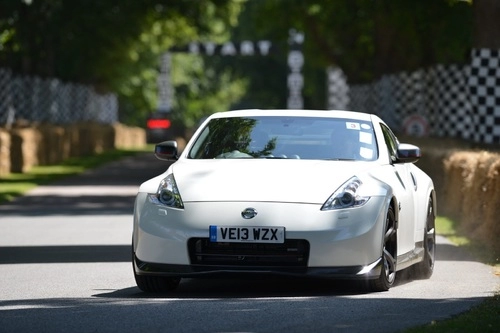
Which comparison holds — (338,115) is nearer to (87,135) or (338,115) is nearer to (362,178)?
(362,178)

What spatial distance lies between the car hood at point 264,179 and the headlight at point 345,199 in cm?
4

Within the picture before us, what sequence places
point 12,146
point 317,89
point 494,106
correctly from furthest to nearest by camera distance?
point 317,89 → point 12,146 → point 494,106

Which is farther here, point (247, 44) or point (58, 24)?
point (247, 44)

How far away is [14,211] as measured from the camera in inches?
888

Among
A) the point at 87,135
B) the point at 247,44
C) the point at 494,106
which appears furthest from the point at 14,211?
the point at 247,44

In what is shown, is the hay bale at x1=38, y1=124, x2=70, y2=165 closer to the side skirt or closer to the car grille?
the side skirt

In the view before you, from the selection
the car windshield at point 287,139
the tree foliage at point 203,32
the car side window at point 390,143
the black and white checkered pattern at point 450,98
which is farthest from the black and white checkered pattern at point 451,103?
the car windshield at point 287,139

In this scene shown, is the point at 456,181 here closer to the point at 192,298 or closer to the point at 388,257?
the point at 388,257

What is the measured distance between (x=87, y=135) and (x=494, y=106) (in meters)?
28.0

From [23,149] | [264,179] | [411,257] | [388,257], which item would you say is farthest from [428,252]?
[23,149]

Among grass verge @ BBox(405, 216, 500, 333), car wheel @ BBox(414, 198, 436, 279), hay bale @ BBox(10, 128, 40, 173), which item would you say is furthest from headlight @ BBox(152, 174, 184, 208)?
hay bale @ BBox(10, 128, 40, 173)

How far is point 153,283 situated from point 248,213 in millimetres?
986

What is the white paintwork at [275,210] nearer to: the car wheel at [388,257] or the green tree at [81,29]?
the car wheel at [388,257]

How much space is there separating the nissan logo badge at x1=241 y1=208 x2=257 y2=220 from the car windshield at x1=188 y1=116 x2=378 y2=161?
1.10 m
